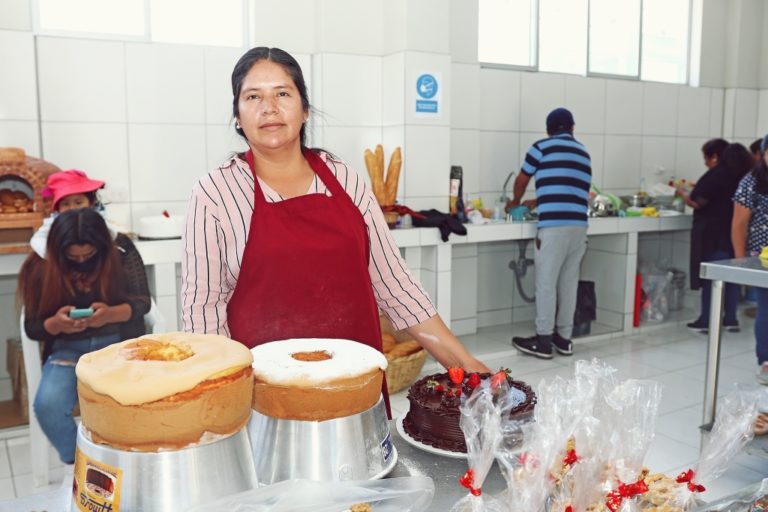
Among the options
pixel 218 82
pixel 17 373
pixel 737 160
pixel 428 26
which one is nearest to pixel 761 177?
pixel 737 160

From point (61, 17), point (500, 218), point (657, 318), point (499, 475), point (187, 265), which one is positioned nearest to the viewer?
point (499, 475)

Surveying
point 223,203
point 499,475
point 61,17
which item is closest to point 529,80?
point 61,17

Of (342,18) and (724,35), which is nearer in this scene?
(342,18)

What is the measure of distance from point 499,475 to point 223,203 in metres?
0.79

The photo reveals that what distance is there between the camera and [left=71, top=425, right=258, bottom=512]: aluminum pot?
81 cm

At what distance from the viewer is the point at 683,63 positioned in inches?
251

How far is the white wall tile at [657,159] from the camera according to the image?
6.09 meters

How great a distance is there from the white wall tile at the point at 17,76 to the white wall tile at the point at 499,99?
2.98 metres

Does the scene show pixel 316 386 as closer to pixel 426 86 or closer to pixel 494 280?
pixel 426 86

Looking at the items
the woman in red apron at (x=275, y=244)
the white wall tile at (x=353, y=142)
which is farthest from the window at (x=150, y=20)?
the woman in red apron at (x=275, y=244)

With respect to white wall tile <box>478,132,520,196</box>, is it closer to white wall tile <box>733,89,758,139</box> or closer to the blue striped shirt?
the blue striped shirt

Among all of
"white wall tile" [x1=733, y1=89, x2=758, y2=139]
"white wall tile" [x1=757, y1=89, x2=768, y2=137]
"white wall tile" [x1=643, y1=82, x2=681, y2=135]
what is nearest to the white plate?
"white wall tile" [x1=643, y1=82, x2=681, y2=135]

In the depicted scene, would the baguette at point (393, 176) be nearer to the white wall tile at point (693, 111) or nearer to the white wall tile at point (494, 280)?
the white wall tile at point (494, 280)

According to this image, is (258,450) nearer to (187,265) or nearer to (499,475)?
(499,475)
